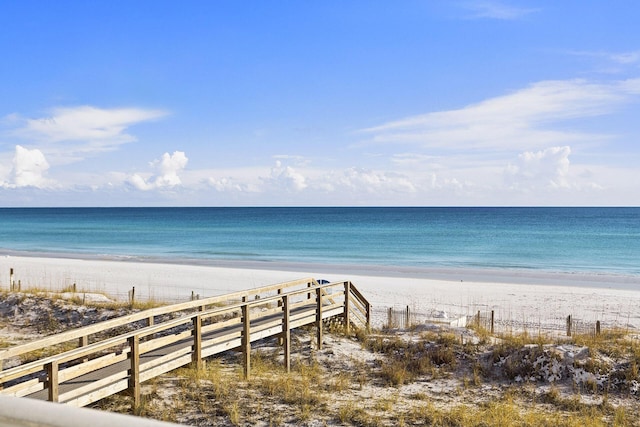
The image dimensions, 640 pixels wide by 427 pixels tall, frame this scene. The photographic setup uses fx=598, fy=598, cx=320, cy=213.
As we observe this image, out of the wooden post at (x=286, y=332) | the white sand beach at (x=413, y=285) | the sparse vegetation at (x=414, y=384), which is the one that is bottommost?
the white sand beach at (x=413, y=285)

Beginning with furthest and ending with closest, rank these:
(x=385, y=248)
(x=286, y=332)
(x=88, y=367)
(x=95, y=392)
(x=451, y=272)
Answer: (x=385, y=248), (x=451, y=272), (x=286, y=332), (x=88, y=367), (x=95, y=392)

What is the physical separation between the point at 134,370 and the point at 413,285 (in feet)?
76.4

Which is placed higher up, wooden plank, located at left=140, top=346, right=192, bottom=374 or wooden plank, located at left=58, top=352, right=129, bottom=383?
wooden plank, located at left=58, top=352, right=129, bottom=383

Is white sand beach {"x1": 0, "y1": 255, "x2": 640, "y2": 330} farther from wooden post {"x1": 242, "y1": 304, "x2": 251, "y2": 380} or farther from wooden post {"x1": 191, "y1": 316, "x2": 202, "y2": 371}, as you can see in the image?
wooden post {"x1": 191, "y1": 316, "x2": 202, "y2": 371}

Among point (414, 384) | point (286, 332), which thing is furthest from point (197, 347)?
point (414, 384)

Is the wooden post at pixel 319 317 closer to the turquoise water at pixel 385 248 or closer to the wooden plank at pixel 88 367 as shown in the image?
the wooden plank at pixel 88 367

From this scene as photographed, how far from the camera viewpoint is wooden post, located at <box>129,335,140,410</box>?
8258 millimetres

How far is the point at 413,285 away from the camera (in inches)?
1197

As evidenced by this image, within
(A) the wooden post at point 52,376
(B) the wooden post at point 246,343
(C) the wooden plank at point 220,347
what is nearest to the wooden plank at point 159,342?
(C) the wooden plank at point 220,347

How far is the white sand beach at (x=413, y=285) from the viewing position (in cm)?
2261

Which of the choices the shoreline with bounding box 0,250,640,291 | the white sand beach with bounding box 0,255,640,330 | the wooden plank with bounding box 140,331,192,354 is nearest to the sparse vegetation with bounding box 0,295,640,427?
the wooden plank with bounding box 140,331,192,354

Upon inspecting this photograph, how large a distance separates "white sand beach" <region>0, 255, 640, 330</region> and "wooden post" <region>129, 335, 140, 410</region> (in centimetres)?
1144

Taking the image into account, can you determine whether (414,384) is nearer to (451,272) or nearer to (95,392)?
(95,392)

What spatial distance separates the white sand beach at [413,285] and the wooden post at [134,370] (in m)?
11.4
